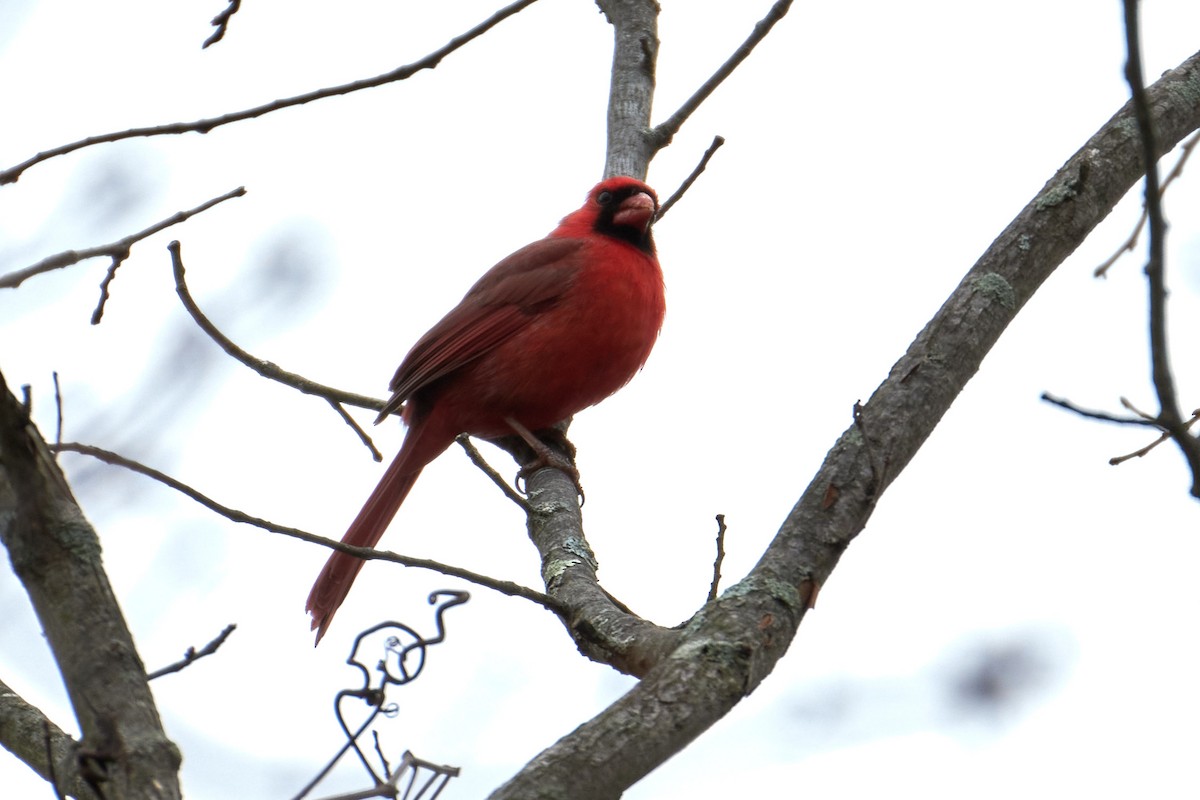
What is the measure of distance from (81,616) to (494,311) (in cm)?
346

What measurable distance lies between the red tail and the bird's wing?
16 centimetres

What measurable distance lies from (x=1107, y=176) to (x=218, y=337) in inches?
82.5

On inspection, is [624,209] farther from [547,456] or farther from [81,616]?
[81,616]

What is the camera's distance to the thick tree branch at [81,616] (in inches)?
55.4

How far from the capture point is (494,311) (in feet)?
16.1

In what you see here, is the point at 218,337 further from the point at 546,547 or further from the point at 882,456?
the point at 882,456

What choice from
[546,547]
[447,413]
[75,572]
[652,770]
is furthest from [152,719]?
[447,413]

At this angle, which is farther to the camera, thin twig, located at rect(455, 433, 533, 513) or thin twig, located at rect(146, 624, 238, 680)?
thin twig, located at rect(455, 433, 533, 513)

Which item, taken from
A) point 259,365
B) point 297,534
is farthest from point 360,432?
point 297,534

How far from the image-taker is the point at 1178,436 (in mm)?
1708

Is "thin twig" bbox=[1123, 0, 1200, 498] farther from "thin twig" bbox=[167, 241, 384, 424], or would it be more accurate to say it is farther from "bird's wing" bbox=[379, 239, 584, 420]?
"bird's wing" bbox=[379, 239, 584, 420]

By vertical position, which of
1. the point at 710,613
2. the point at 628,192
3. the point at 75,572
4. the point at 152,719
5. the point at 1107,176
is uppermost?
the point at 628,192

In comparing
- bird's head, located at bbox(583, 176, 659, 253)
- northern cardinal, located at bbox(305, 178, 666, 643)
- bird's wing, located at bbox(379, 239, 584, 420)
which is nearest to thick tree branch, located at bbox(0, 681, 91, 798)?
northern cardinal, located at bbox(305, 178, 666, 643)

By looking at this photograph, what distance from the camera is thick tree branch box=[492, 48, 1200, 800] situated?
70.3 inches
